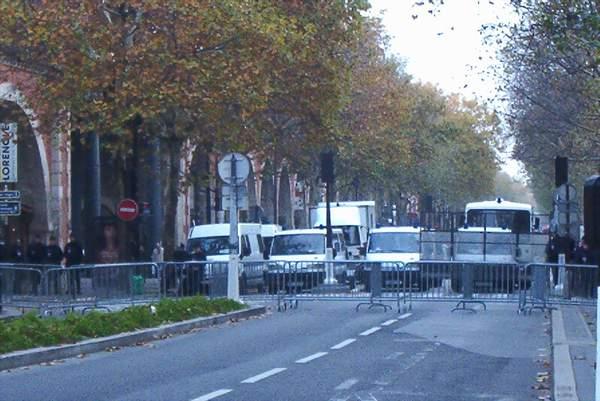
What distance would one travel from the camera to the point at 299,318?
26.6 meters

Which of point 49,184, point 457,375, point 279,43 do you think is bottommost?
point 457,375

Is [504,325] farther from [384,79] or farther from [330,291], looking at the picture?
[384,79]

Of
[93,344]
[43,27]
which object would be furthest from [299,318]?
[43,27]

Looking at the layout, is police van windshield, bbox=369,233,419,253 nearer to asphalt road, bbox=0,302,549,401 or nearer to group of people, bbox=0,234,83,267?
group of people, bbox=0,234,83,267

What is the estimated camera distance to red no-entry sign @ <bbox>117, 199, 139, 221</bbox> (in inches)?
1422

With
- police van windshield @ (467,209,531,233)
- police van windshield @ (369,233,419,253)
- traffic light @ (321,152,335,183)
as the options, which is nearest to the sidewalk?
police van windshield @ (369,233,419,253)

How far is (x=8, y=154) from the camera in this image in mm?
30016

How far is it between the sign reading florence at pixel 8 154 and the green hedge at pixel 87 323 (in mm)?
6649

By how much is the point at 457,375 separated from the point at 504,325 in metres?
9.11

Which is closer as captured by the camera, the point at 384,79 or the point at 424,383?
the point at 424,383

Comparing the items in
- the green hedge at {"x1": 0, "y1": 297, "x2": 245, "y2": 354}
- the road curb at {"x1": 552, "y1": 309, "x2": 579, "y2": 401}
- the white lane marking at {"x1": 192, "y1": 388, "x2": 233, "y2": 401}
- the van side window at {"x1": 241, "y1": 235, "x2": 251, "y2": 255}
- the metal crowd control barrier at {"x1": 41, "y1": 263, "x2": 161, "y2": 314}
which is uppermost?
the van side window at {"x1": 241, "y1": 235, "x2": 251, "y2": 255}

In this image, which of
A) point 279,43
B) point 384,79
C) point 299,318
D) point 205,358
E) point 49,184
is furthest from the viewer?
point 384,79

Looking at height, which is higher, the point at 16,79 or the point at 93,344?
the point at 16,79

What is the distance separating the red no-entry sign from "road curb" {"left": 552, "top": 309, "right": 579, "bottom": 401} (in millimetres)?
16826
